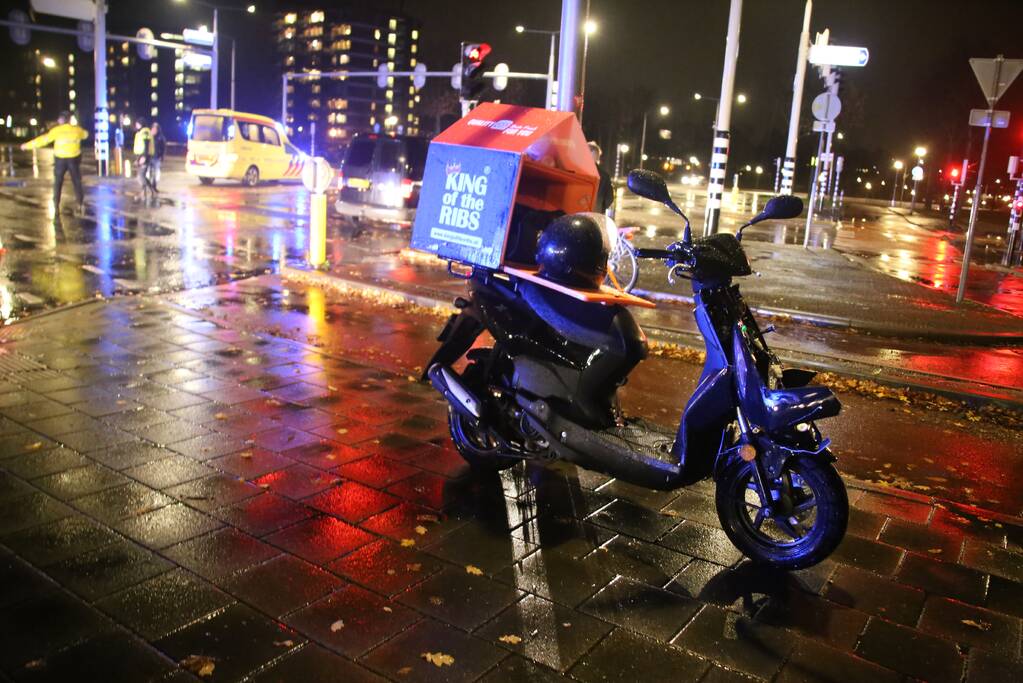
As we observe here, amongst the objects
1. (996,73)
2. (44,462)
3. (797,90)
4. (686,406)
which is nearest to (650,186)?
(686,406)

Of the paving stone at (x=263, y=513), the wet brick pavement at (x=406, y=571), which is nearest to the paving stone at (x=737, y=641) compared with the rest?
the wet brick pavement at (x=406, y=571)

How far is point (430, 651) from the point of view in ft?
10.8

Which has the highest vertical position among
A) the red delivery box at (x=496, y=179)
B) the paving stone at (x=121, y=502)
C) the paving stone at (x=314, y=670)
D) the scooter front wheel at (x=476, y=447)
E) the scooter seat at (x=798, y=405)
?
the red delivery box at (x=496, y=179)

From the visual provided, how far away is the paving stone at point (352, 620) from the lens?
3330 millimetres

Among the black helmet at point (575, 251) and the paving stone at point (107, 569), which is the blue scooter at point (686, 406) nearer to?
the black helmet at point (575, 251)

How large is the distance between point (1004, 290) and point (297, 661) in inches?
576

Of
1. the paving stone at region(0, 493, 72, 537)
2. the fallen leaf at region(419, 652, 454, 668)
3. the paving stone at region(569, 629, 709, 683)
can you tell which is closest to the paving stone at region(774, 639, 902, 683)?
the paving stone at region(569, 629, 709, 683)

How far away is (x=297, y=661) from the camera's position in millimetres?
3182

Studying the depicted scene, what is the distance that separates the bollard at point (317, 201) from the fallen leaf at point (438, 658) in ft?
30.7

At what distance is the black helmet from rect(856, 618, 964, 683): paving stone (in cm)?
218

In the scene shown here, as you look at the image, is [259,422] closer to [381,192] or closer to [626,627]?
[626,627]

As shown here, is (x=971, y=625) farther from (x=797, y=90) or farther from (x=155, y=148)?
(x=797, y=90)

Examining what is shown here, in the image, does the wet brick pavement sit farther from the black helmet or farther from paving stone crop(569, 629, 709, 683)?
the black helmet

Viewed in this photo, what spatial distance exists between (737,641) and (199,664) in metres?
2.09
